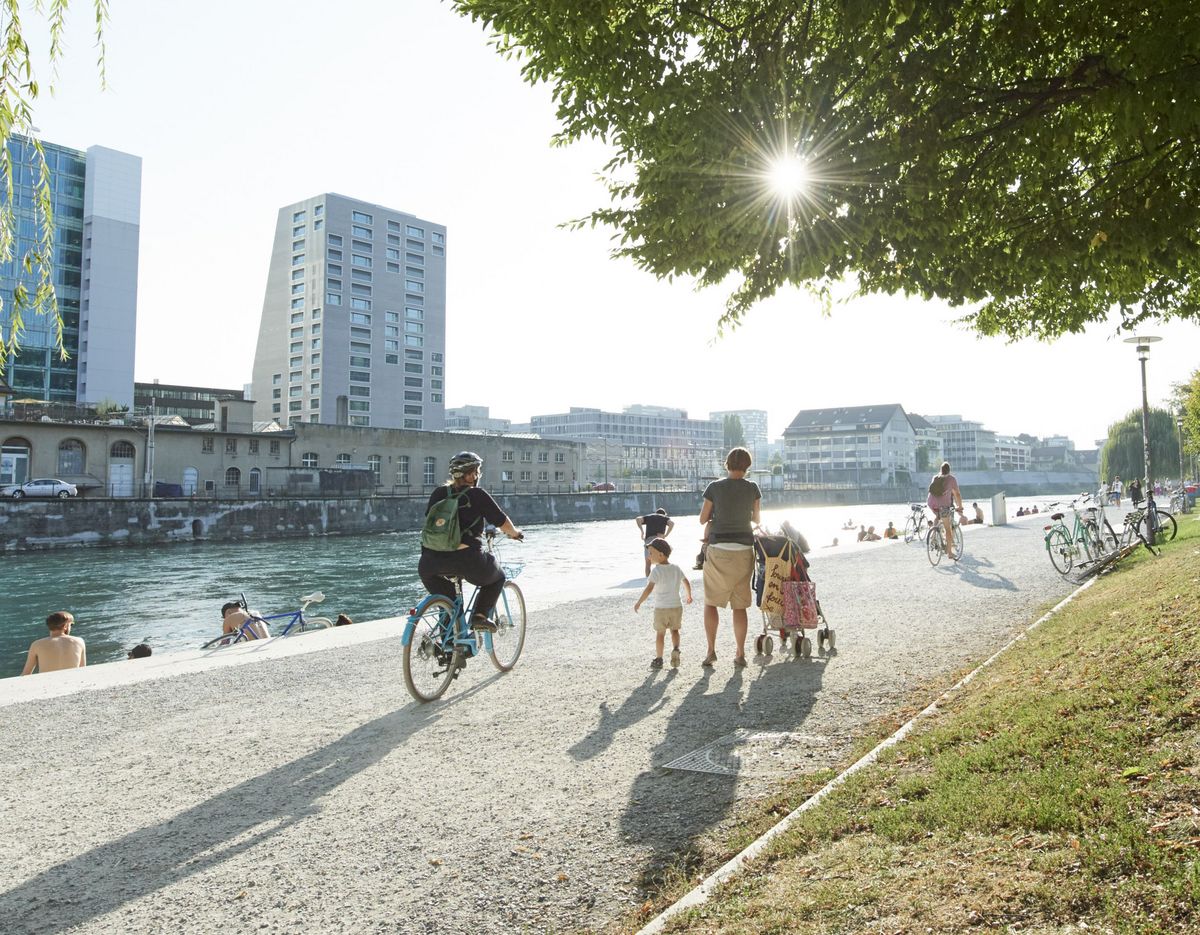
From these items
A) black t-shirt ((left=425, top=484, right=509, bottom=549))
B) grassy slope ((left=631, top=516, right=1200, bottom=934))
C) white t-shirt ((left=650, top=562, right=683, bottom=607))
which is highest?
black t-shirt ((left=425, top=484, right=509, bottom=549))

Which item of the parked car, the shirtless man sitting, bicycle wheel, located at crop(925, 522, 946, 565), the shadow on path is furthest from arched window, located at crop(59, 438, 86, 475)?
the shadow on path

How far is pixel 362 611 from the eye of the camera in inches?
914

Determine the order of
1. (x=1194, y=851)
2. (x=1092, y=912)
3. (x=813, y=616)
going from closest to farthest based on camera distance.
Answer: (x=1092, y=912) < (x=1194, y=851) < (x=813, y=616)

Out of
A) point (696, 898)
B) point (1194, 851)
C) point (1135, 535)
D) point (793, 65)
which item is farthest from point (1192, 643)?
point (1135, 535)

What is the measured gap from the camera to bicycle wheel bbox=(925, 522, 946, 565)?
16.0 metres

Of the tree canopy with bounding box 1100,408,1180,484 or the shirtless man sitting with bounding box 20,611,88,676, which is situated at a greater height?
the tree canopy with bounding box 1100,408,1180,484

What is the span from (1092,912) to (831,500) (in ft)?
383

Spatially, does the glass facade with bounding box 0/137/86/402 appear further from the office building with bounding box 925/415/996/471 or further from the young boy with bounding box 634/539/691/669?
the office building with bounding box 925/415/996/471

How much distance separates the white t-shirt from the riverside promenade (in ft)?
2.16

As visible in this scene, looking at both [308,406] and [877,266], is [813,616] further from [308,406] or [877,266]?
[308,406]

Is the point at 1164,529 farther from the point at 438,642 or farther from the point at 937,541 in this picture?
the point at 438,642

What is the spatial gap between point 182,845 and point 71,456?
6344 centimetres

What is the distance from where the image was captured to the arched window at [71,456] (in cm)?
5681

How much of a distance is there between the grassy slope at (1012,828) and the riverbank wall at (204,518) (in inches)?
1742
